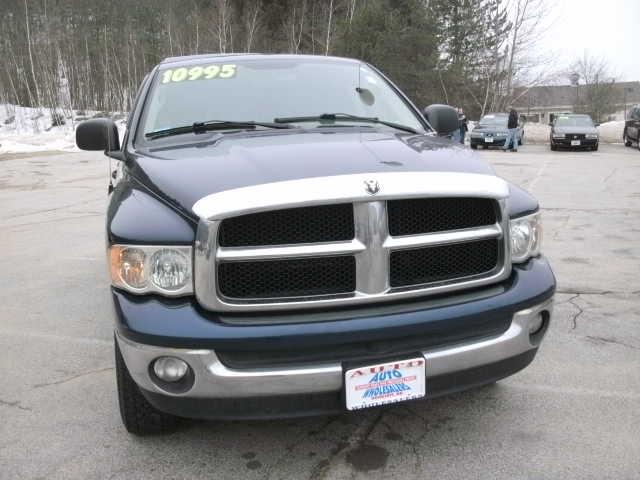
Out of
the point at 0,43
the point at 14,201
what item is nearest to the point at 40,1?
the point at 0,43

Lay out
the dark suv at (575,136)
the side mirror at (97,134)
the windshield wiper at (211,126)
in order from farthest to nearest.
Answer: the dark suv at (575,136) → the side mirror at (97,134) → the windshield wiper at (211,126)

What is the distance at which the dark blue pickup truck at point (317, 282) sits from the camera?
2057 mm

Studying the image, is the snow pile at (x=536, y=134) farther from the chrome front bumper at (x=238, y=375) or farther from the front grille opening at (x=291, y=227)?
the chrome front bumper at (x=238, y=375)

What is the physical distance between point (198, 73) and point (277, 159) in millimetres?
1572

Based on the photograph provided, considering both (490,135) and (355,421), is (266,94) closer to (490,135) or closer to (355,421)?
(355,421)

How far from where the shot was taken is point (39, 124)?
37.8 meters

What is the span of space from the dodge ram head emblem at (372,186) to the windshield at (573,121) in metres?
23.0

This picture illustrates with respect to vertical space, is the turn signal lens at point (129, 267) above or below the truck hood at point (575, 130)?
above

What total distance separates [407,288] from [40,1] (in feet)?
147

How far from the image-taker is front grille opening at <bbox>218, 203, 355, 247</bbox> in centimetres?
209

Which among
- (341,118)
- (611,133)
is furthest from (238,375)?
(611,133)

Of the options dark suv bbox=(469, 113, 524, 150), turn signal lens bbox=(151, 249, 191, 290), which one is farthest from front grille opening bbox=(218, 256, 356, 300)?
dark suv bbox=(469, 113, 524, 150)

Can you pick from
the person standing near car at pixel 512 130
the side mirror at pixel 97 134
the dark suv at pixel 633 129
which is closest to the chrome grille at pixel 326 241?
the side mirror at pixel 97 134

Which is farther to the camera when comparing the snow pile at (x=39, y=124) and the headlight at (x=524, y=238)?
the snow pile at (x=39, y=124)
